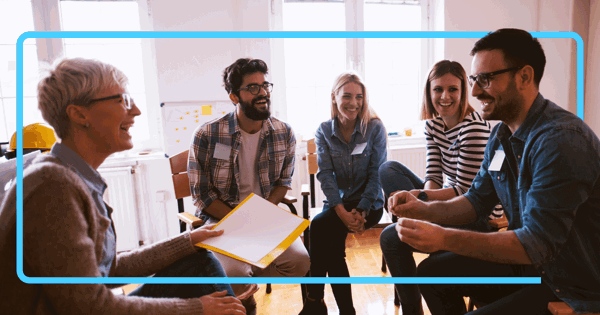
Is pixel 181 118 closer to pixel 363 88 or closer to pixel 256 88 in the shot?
pixel 256 88

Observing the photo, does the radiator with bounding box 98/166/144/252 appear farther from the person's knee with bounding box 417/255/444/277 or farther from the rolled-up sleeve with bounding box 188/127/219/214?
the person's knee with bounding box 417/255/444/277

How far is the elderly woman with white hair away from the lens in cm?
62

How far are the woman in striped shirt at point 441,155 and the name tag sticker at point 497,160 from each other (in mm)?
359

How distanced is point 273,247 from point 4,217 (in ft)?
2.05

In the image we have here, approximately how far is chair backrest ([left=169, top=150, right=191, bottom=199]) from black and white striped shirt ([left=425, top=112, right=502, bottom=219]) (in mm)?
1385

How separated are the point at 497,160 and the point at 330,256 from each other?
89cm

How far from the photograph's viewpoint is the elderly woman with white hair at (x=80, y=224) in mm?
620

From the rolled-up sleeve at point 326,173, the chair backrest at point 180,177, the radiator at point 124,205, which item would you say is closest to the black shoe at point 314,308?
the rolled-up sleeve at point 326,173

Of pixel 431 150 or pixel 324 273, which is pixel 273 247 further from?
pixel 431 150

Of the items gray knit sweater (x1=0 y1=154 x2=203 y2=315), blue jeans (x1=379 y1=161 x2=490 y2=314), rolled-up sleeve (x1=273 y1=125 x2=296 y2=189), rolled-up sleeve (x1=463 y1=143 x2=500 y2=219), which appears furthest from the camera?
rolled-up sleeve (x1=273 y1=125 x2=296 y2=189)

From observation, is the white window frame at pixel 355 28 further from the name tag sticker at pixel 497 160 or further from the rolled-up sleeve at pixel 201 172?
the name tag sticker at pixel 497 160

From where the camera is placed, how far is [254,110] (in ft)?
5.09

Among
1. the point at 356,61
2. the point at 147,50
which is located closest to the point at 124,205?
the point at 147,50

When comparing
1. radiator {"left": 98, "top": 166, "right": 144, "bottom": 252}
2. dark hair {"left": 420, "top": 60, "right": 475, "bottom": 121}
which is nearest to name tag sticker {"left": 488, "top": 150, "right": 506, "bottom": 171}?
dark hair {"left": 420, "top": 60, "right": 475, "bottom": 121}
